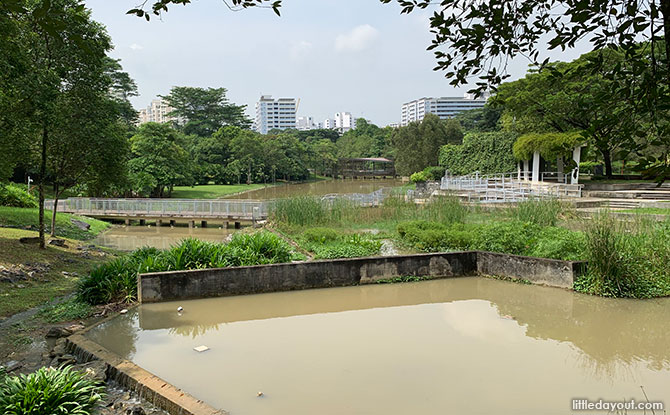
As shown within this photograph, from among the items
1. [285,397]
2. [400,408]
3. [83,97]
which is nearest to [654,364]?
[400,408]

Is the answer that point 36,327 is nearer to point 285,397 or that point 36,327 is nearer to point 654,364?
point 285,397

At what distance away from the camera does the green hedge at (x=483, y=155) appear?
108 feet

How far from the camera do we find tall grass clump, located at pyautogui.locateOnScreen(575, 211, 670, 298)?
813 cm

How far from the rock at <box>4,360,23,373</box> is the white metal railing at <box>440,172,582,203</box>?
15.9m

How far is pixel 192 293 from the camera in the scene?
8.41m

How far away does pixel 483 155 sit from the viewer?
35031mm

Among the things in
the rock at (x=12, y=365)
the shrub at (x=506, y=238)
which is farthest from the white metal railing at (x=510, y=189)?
the rock at (x=12, y=365)

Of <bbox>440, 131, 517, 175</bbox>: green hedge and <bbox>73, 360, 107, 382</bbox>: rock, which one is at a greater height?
<bbox>440, 131, 517, 175</bbox>: green hedge

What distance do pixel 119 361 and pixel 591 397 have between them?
188 inches

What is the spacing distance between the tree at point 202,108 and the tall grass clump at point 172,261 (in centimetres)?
5514

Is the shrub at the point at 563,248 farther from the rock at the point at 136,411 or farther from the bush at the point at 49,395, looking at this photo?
the bush at the point at 49,395

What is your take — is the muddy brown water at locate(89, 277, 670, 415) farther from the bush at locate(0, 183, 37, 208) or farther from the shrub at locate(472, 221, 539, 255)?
the bush at locate(0, 183, 37, 208)

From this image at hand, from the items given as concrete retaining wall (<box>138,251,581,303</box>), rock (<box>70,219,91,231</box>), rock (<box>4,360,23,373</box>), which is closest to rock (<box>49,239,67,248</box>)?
rock (<box>70,219,91,231</box>)

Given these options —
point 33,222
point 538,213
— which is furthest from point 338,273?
point 33,222
